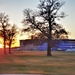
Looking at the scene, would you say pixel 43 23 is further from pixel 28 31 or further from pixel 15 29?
pixel 15 29

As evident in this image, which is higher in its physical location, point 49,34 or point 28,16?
point 28,16

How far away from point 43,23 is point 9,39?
22.5 meters

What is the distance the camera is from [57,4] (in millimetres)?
59969

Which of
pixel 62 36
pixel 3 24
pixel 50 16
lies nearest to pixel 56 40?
pixel 62 36

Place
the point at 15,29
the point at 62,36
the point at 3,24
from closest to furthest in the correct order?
the point at 62,36, the point at 3,24, the point at 15,29

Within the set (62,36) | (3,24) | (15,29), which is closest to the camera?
(62,36)

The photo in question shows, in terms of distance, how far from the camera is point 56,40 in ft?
186

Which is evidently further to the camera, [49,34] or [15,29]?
[15,29]

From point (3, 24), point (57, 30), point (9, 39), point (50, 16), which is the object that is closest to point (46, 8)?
point (50, 16)

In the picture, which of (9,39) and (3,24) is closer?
(3,24)

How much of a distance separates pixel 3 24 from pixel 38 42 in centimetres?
1866

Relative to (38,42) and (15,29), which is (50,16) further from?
(15,29)

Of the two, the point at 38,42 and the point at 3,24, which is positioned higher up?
the point at 3,24

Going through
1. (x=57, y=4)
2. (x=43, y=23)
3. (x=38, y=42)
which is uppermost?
(x=57, y=4)
